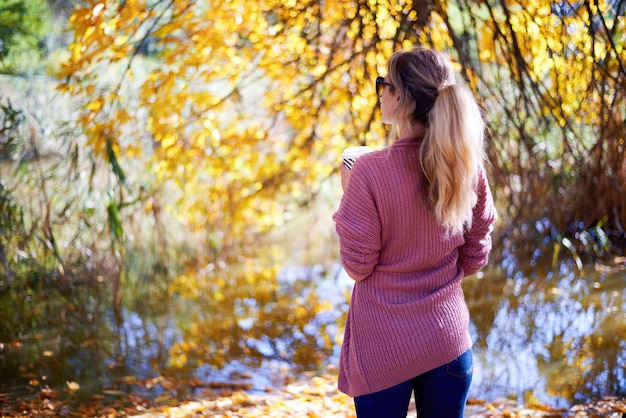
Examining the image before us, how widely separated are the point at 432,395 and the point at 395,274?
31 centimetres

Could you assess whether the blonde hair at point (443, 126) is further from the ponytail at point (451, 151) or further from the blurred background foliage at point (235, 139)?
the blurred background foliage at point (235, 139)

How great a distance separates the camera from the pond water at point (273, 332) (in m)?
3.46

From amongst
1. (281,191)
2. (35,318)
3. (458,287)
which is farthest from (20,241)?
(458,287)

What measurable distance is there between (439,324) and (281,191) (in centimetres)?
391

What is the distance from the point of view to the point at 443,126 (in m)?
1.46

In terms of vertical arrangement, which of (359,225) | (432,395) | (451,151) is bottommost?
(432,395)

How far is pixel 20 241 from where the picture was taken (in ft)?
12.8

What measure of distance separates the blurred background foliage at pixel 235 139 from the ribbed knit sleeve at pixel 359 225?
1804mm

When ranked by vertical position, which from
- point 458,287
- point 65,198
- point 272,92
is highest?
point 272,92

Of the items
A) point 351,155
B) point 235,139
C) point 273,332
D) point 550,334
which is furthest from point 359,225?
point 235,139

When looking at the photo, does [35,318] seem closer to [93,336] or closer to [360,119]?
[93,336]

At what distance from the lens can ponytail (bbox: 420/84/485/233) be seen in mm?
1450

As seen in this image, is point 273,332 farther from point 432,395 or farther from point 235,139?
point 432,395

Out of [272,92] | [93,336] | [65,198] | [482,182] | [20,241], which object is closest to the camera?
[482,182]
